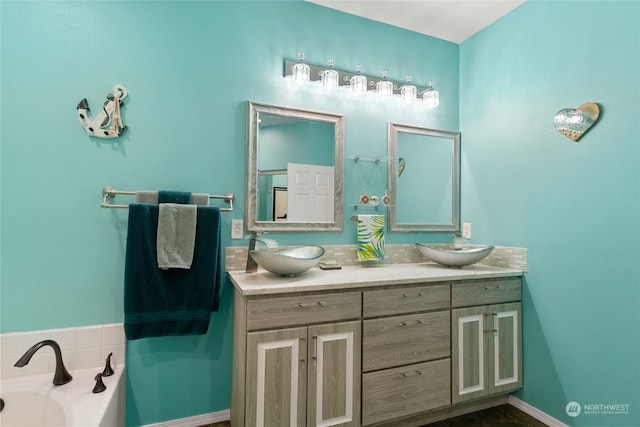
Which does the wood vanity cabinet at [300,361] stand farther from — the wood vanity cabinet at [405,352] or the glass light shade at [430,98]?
the glass light shade at [430,98]

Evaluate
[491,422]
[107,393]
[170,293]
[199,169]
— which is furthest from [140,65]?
[491,422]

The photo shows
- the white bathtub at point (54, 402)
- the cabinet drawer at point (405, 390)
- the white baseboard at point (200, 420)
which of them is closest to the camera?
the white bathtub at point (54, 402)

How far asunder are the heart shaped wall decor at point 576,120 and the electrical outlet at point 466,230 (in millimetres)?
928

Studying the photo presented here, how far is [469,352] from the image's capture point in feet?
6.25

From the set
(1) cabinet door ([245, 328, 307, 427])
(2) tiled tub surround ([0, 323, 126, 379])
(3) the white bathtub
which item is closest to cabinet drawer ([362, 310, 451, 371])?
(1) cabinet door ([245, 328, 307, 427])

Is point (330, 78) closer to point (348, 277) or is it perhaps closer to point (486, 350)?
point (348, 277)

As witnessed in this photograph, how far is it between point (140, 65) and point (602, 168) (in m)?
2.68

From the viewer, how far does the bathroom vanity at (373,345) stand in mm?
1493

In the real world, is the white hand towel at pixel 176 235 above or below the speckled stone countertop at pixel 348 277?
above

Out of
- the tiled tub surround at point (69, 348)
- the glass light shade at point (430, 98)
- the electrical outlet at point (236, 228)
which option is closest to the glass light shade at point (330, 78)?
the glass light shade at point (430, 98)

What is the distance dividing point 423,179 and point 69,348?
101 inches

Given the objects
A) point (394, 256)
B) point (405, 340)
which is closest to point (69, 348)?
point (405, 340)

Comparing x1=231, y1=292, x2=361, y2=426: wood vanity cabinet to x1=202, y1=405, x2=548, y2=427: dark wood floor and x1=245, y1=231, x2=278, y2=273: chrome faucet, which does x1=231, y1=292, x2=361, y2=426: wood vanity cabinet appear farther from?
x1=202, y1=405, x2=548, y2=427: dark wood floor

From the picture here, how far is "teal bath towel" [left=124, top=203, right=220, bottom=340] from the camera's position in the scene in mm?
1618
